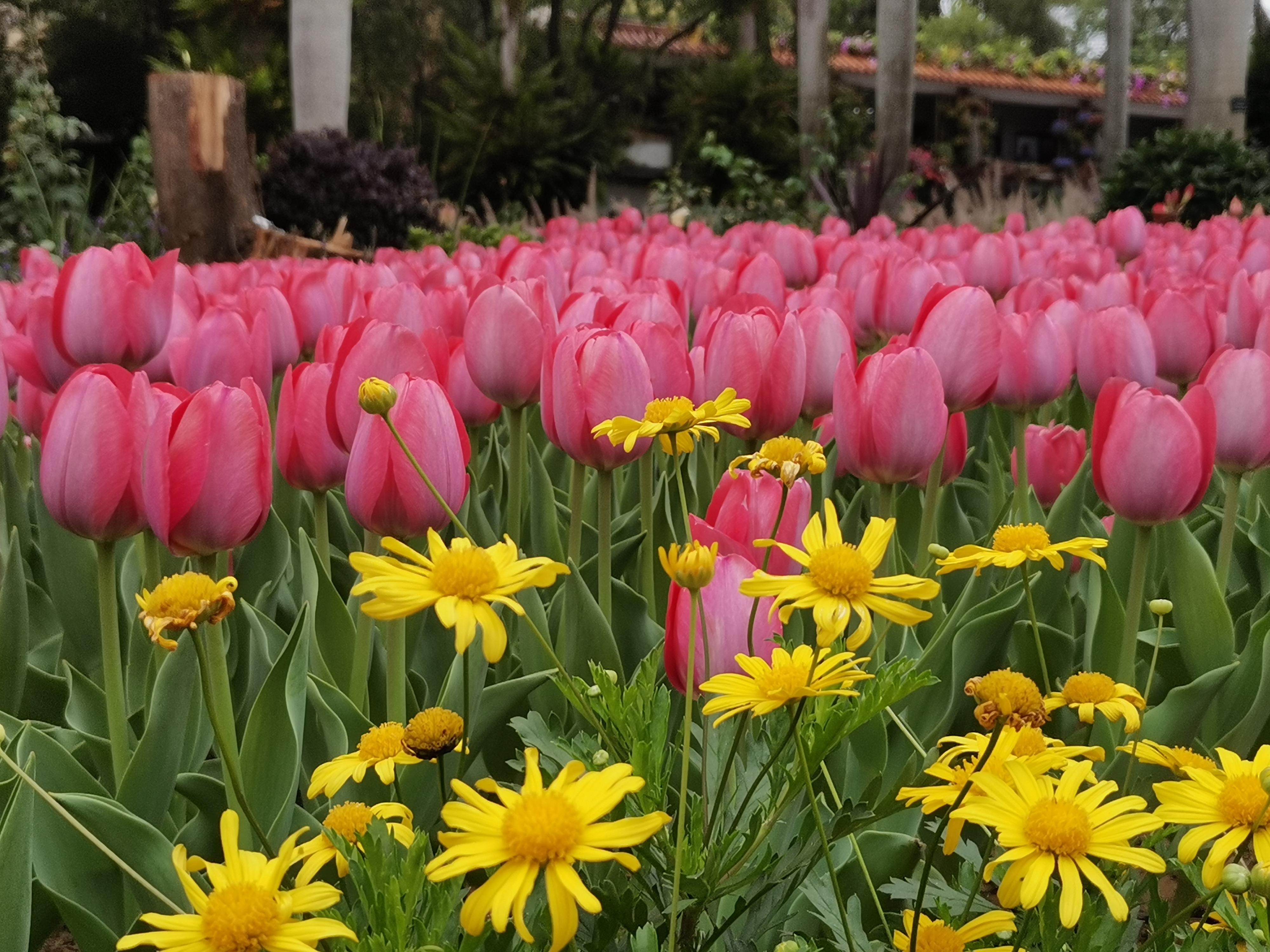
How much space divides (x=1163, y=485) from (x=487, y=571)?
0.76 m

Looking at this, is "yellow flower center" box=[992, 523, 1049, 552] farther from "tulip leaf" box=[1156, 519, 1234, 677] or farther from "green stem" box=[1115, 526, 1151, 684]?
"tulip leaf" box=[1156, 519, 1234, 677]

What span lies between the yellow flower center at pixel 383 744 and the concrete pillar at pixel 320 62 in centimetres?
1073

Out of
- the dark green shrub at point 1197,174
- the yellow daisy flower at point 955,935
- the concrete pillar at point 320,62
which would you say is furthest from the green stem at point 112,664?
the concrete pillar at point 320,62

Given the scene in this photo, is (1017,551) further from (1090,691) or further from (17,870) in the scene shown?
(17,870)

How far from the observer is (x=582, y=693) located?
802 mm

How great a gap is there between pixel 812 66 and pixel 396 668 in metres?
13.6

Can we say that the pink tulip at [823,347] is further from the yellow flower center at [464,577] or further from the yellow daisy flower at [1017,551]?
the yellow flower center at [464,577]

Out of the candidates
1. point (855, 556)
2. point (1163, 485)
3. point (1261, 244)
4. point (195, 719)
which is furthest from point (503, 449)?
point (1261, 244)

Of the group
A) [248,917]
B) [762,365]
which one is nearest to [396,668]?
[248,917]

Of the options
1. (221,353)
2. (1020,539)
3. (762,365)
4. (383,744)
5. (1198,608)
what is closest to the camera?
(383,744)

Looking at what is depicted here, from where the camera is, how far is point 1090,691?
0.86m

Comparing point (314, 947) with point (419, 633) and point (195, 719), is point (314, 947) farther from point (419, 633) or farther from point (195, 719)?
point (419, 633)

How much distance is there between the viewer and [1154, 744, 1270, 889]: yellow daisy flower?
0.69 m

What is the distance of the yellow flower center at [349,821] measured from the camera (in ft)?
2.48
